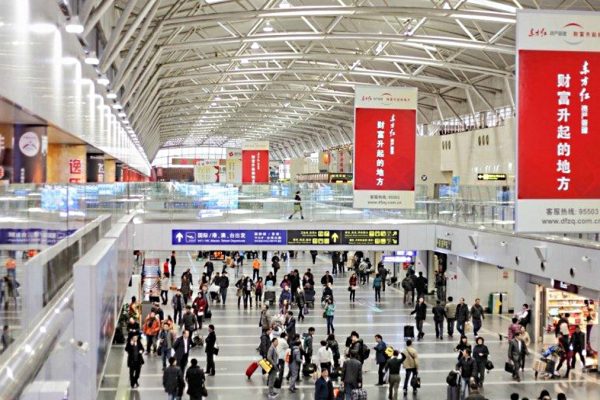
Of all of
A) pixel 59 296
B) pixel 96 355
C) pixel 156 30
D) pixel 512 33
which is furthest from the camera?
pixel 512 33

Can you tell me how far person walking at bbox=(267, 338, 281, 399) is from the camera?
16269mm

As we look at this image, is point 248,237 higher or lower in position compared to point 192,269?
higher

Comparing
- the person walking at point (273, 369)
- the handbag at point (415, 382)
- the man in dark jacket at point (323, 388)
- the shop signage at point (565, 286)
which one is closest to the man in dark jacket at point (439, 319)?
the shop signage at point (565, 286)

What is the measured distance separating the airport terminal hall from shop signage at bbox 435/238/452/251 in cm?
12

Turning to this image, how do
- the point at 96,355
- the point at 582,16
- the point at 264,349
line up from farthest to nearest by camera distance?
the point at 264,349, the point at 582,16, the point at 96,355

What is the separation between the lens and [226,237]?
28172 mm

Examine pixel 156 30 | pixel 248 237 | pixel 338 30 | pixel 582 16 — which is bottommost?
pixel 248 237

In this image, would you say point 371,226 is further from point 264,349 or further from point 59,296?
point 59,296

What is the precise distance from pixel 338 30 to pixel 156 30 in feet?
51.9

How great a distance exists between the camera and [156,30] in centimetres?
2605

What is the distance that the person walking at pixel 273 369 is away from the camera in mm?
16269

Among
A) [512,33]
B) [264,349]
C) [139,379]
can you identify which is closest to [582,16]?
[264,349]

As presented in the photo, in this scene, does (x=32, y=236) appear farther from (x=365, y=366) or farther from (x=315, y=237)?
(x=315, y=237)

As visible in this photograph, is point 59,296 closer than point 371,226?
Yes
